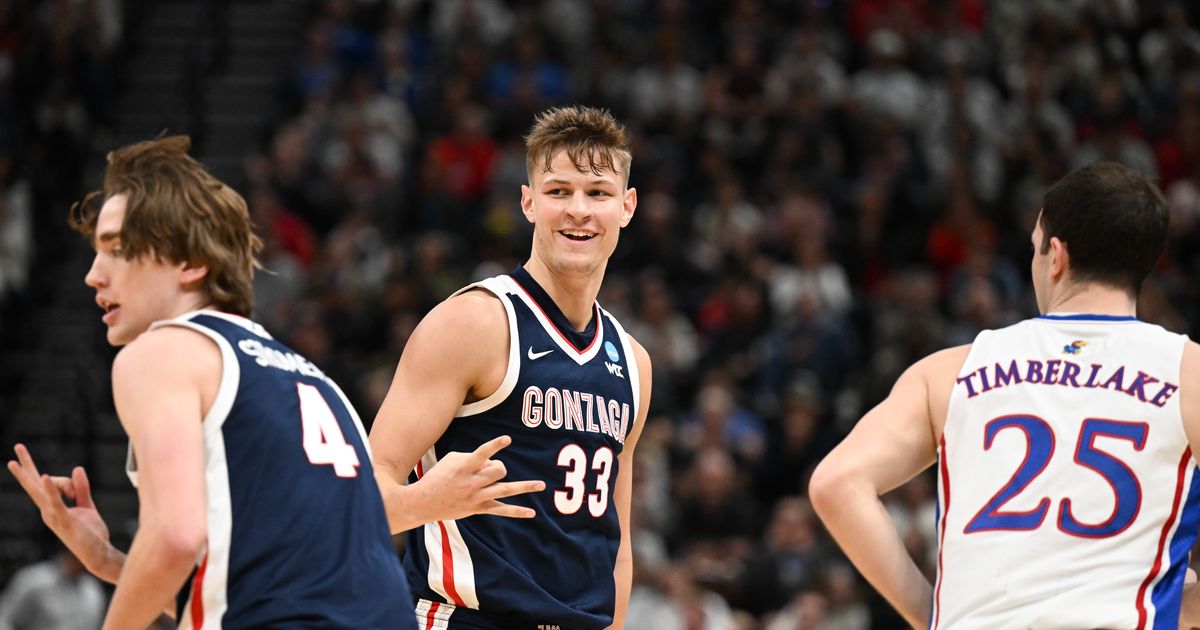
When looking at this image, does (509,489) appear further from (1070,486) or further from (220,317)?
(1070,486)

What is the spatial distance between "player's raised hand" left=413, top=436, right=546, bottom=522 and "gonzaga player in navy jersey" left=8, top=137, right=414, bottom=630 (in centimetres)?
52

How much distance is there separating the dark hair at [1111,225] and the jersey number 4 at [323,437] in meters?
2.40

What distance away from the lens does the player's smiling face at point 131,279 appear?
4324mm

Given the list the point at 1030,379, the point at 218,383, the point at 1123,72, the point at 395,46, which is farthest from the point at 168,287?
the point at 1123,72

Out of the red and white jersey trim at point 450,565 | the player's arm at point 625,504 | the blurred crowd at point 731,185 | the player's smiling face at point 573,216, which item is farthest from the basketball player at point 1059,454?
the blurred crowd at point 731,185

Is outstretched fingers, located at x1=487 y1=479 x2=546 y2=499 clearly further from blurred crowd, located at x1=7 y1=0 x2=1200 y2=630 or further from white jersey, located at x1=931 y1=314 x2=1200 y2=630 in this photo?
blurred crowd, located at x1=7 y1=0 x2=1200 y2=630

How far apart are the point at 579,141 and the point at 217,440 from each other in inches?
94.7

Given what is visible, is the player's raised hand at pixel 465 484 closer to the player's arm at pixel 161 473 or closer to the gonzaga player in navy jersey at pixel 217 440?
the gonzaga player in navy jersey at pixel 217 440

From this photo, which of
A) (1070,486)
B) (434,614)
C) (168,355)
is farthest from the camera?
(434,614)

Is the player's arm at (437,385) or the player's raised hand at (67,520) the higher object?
the player's arm at (437,385)

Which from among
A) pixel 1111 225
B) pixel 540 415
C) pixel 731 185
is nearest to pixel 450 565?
pixel 540 415

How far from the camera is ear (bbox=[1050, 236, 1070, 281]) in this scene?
5043mm

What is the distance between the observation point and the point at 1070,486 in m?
4.68

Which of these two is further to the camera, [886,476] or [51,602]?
[51,602]
